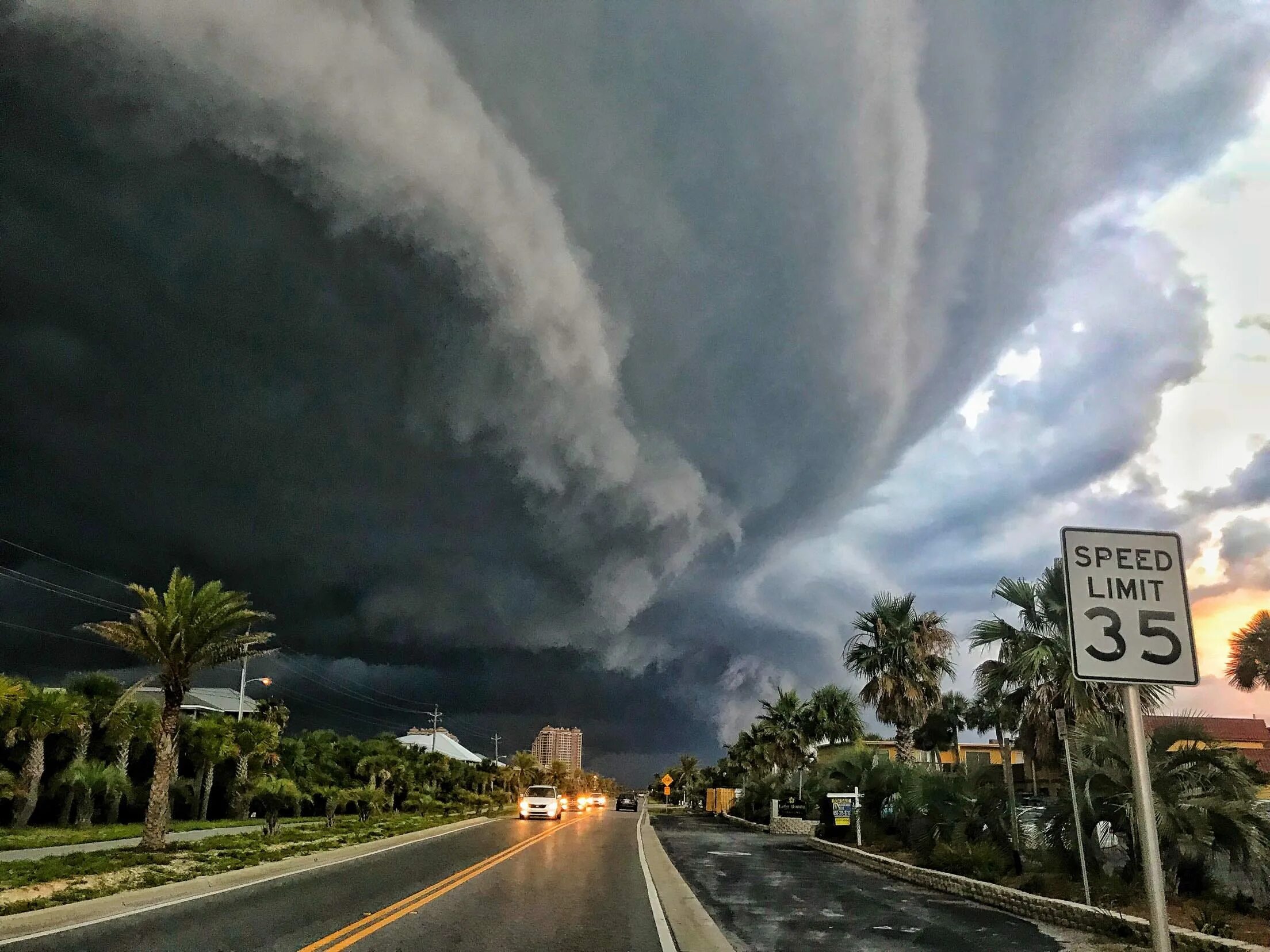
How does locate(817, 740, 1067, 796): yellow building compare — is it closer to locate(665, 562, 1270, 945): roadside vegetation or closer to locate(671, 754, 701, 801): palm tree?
locate(665, 562, 1270, 945): roadside vegetation

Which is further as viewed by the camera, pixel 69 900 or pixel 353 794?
pixel 353 794

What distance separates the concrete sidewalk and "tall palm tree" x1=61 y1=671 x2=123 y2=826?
19.1 ft

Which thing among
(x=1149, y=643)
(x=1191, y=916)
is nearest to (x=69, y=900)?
(x=1149, y=643)

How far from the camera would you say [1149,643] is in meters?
4.91

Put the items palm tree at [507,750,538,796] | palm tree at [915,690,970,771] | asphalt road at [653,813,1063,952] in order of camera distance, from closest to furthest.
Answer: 1. asphalt road at [653,813,1063,952]
2. palm tree at [915,690,970,771]
3. palm tree at [507,750,538,796]

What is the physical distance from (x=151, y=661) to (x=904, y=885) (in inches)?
853

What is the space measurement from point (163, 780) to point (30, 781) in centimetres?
1342

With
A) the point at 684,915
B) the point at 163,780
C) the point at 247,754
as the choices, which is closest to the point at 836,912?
the point at 684,915

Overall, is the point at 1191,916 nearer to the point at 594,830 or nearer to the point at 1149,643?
the point at 1149,643

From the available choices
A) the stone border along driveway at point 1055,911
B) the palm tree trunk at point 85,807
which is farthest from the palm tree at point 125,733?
the stone border along driveway at point 1055,911

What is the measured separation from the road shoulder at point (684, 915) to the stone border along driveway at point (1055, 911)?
5417 mm

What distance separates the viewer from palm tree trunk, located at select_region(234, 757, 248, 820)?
4638cm

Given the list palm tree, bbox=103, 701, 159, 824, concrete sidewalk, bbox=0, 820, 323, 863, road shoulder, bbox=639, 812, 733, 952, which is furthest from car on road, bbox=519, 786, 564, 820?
road shoulder, bbox=639, 812, 733, 952

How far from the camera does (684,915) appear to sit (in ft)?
42.9
